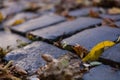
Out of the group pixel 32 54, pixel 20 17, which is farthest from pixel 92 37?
pixel 20 17

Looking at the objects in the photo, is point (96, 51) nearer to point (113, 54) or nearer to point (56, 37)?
point (113, 54)

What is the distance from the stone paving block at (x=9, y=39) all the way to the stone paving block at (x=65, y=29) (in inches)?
5.9

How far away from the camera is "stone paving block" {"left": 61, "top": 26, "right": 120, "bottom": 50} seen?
7.33ft

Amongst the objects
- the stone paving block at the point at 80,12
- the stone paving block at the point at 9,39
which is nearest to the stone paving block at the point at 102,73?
the stone paving block at the point at 9,39

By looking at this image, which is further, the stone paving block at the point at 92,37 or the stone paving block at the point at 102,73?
the stone paving block at the point at 92,37

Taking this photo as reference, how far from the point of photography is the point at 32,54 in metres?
2.20

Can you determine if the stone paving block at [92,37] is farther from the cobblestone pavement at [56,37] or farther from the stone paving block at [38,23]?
the stone paving block at [38,23]

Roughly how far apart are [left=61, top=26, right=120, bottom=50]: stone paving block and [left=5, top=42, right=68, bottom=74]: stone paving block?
5.5 inches

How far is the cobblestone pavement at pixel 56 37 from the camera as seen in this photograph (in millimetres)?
1946

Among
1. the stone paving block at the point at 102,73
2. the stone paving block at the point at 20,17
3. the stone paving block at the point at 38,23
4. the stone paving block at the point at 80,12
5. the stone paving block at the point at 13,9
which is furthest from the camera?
the stone paving block at the point at 13,9

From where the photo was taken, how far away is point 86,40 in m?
2.28

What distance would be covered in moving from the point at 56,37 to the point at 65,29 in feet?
0.65

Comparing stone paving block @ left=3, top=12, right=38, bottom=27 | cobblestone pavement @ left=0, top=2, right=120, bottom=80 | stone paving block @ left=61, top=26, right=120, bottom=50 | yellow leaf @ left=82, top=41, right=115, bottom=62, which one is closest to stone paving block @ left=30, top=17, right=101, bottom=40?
cobblestone pavement @ left=0, top=2, right=120, bottom=80

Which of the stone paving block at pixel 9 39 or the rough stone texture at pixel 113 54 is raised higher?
the stone paving block at pixel 9 39
